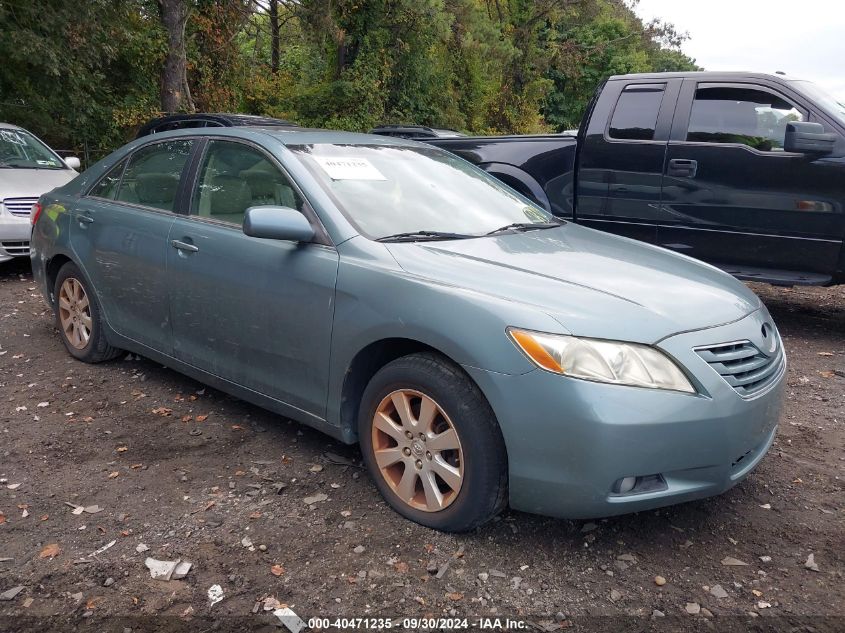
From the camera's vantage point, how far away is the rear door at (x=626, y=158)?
6059 mm

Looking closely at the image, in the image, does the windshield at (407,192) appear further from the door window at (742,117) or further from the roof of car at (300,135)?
the door window at (742,117)

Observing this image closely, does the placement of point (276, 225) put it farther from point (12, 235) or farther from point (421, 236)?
point (12, 235)

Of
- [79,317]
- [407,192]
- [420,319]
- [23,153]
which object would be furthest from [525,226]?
[23,153]

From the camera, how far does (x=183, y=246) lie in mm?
3873

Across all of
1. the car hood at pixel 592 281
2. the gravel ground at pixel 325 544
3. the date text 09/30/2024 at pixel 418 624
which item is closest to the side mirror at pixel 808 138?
the gravel ground at pixel 325 544

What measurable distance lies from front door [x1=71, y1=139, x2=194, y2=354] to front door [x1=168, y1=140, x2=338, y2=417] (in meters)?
0.16

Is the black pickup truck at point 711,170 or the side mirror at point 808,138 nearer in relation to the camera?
the side mirror at point 808,138

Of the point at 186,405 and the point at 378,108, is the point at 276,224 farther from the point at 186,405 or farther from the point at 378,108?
the point at 378,108

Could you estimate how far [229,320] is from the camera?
3.63 metres

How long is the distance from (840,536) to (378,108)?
19272 millimetres

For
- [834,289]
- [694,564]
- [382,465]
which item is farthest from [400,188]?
[834,289]

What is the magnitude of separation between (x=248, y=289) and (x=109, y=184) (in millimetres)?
1758

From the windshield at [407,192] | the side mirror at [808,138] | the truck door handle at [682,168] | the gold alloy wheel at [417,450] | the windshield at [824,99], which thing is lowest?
the gold alloy wheel at [417,450]

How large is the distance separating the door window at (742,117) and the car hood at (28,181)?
6040mm
